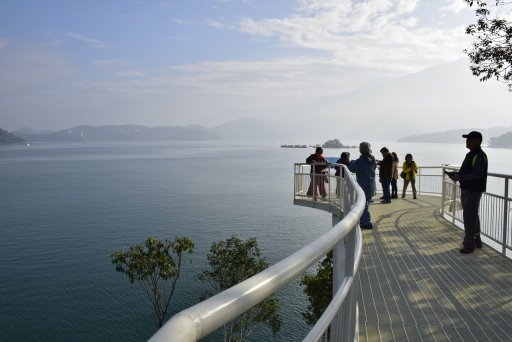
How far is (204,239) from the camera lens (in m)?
67.4

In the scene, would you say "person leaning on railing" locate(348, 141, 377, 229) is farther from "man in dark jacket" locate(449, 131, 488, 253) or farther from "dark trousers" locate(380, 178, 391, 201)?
"dark trousers" locate(380, 178, 391, 201)

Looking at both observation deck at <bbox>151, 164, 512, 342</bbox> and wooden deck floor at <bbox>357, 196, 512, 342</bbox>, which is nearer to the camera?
observation deck at <bbox>151, 164, 512, 342</bbox>

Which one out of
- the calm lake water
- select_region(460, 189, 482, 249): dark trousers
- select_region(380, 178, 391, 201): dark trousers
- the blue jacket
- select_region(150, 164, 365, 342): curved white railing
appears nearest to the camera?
select_region(150, 164, 365, 342): curved white railing

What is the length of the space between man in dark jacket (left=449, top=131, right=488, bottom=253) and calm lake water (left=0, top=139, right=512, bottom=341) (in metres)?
37.3

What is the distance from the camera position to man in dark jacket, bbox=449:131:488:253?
23.0ft

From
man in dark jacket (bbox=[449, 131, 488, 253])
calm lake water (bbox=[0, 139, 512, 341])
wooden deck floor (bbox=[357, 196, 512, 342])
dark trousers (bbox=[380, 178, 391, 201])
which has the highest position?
man in dark jacket (bbox=[449, 131, 488, 253])

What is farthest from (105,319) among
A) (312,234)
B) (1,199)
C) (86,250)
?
(1,199)

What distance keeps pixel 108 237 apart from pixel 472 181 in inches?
2655

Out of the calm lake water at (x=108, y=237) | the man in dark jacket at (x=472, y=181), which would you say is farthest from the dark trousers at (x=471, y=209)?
the calm lake water at (x=108, y=237)

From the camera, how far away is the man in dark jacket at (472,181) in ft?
23.0

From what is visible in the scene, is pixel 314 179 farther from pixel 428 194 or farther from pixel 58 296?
pixel 58 296

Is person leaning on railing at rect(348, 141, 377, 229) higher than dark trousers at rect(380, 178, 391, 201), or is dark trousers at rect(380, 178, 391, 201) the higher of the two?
person leaning on railing at rect(348, 141, 377, 229)

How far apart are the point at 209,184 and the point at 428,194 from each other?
108m

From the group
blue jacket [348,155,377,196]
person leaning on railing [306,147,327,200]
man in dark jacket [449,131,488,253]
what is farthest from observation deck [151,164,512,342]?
person leaning on railing [306,147,327,200]
